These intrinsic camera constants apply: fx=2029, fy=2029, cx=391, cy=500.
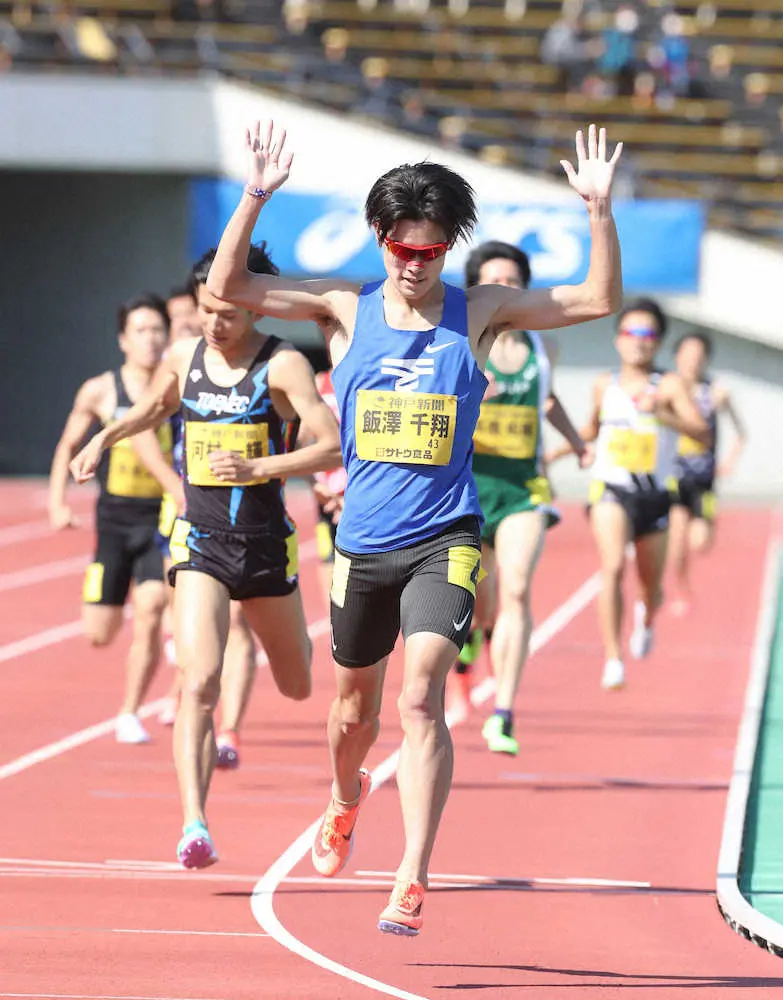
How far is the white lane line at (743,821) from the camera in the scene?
6.15 metres

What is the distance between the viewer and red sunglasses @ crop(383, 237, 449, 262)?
570cm

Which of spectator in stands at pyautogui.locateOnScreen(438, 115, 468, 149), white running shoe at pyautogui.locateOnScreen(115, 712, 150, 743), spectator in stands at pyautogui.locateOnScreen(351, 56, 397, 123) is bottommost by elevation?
white running shoe at pyautogui.locateOnScreen(115, 712, 150, 743)

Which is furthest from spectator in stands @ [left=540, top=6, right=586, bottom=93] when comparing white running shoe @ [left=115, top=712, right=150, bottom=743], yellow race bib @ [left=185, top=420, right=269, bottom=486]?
yellow race bib @ [left=185, top=420, right=269, bottom=486]

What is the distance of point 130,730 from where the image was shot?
9.77m

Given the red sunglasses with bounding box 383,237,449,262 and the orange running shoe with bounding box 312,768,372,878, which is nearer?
the red sunglasses with bounding box 383,237,449,262

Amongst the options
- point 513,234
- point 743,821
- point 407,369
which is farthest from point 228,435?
point 513,234

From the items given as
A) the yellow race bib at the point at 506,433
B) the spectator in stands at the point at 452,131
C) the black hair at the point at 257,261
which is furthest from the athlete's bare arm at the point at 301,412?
the spectator in stands at the point at 452,131

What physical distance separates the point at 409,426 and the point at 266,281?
622mm

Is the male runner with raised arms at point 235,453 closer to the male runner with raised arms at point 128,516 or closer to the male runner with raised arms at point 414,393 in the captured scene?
the male runner with raised arms at point 414,393

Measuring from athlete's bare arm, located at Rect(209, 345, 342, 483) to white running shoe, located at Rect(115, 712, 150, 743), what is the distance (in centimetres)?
304

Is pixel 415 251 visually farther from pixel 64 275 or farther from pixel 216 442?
pixel 64 275

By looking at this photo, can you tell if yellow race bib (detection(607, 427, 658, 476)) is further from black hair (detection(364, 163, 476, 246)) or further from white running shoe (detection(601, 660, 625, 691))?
black hair (detection(364, 163, 476, 246))

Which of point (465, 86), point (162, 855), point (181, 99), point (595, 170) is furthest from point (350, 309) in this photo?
point (465, 86)

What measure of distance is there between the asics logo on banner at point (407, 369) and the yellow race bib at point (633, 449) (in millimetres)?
5850
